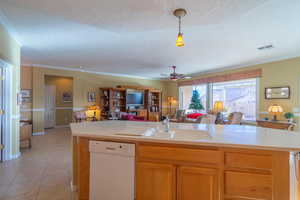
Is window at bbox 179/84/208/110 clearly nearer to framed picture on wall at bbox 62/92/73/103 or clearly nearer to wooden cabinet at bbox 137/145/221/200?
framed picture on wall at bbox 62/92/73/103

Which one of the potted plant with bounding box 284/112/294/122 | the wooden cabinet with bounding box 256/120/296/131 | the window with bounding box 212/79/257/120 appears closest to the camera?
the wooden cabinet with bounding box 256/120/296/131

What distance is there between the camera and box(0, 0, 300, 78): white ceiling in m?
1.86

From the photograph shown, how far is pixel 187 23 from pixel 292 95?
417cm

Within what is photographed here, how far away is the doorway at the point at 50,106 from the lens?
780 cm

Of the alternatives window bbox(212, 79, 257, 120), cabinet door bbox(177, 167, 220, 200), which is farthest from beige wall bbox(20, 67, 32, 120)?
window bbox(212, 79, 257, 120)

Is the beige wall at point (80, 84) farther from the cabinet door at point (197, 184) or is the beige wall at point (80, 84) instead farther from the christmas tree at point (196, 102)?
the cabinet door at point (197, 184)

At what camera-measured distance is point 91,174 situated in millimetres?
1910

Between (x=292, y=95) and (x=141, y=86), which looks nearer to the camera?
(x=292, y=95)

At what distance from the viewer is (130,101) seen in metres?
8.23

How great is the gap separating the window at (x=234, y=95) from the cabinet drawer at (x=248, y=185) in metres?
4.85

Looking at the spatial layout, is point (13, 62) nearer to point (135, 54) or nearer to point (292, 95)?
point (135, 54)

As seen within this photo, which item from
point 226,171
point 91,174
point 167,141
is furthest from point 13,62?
point 226,171

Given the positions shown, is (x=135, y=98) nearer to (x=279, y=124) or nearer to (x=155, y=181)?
(x=279, y=124)

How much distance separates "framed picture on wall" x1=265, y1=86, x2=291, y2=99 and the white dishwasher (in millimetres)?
4963
